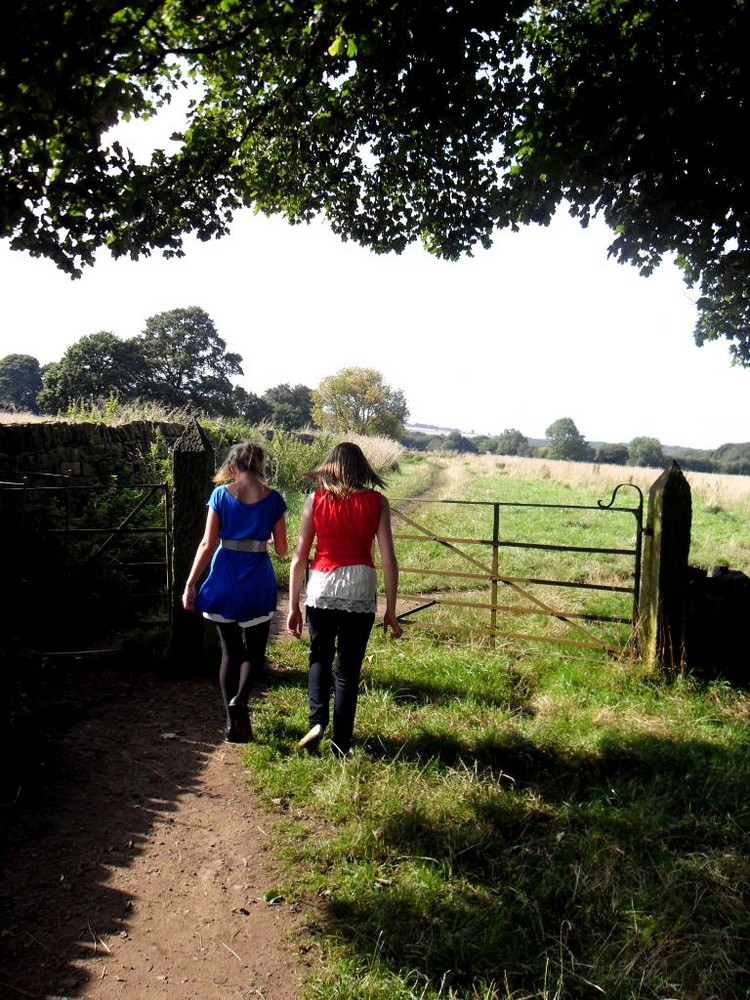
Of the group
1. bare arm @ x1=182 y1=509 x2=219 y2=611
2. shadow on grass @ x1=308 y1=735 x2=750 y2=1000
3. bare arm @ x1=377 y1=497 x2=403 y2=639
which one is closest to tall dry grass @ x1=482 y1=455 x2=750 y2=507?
shadow on grass @ x1=308 y1=735 x2=750 y2=1000

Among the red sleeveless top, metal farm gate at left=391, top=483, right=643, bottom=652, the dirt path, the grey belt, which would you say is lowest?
the dirt path

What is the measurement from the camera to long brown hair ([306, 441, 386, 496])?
14.6ft

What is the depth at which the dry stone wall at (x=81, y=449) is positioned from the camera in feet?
27.4

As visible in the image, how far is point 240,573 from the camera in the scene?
477 cm

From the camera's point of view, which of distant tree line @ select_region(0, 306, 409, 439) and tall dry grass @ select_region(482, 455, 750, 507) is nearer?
tall dry grass @ select_region(482, 455, 750, 507)

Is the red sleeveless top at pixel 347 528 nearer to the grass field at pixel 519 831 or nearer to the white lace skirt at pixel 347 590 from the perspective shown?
the white lace skirt at pixel 347 590

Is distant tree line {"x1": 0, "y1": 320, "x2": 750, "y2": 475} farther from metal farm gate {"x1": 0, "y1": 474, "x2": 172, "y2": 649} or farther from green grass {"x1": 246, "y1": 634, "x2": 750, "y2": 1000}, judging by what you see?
green grass {"x1": 246, "y1": 634, "x2": 750, "y2": 1000}

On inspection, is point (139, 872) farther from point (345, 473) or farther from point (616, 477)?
point (616, 477)

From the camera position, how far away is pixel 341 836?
12.0 feet

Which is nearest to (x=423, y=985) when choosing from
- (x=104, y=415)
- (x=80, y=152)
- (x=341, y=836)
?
(x=341, y=836)

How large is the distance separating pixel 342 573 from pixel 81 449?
7112 millimetres

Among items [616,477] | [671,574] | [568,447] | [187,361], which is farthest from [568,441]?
[671,574]

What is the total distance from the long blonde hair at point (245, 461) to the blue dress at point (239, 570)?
14 centimetres

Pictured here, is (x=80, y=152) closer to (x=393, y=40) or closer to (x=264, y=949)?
(x=393, y=40)
